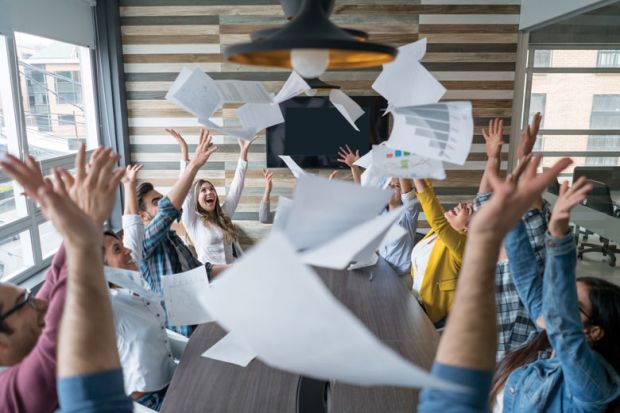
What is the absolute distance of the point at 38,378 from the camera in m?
0.90

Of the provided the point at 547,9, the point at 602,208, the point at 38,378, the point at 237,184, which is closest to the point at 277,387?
the point at 38,378

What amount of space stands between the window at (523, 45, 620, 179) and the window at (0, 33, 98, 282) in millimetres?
3342

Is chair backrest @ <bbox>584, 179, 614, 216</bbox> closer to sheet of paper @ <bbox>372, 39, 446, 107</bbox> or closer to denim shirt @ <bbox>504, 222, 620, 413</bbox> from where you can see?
denim shirt @ <bbox>504, 222, 620, 413</bbox>

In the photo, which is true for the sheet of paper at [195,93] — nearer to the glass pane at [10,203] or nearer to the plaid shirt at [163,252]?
the plaid shirt at [163,252]

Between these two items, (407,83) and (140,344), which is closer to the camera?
(407,83)

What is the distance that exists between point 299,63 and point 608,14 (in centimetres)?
290

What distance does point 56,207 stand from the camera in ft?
2.05

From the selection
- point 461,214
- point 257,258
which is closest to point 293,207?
point 257,258

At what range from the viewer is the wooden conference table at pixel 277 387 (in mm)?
1422

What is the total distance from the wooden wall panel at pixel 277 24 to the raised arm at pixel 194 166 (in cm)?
280

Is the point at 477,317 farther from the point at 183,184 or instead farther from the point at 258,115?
the point at 183,184

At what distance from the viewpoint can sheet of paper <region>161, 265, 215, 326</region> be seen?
171 cm

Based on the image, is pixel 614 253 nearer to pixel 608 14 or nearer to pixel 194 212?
pixel 608 14

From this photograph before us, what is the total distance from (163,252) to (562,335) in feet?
5.42
